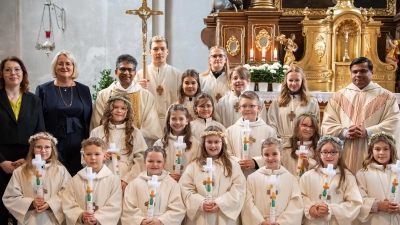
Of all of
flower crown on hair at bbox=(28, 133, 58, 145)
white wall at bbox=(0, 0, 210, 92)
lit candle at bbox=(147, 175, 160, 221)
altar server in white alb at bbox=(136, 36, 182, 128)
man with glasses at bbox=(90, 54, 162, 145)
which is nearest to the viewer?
lit candle at bbox=(147, 175, 160, 221)

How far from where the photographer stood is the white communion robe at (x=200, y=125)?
682cm

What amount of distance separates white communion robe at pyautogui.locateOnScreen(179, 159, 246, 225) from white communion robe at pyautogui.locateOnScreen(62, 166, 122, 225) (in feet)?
2.20

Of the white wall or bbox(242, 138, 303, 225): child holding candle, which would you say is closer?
bbox(242, 138, 303, 225): child holding candle

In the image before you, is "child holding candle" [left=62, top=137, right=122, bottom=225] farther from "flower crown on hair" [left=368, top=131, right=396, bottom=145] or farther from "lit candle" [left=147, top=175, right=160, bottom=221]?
"flower crown on hair" [left=368, top=131, right=396, bottom=145]

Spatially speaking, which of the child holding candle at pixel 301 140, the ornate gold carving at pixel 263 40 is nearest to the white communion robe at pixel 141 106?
the child holding candle at pixel 301 140

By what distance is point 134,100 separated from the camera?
7.12 meters

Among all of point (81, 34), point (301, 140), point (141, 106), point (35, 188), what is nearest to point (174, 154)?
point (141, 106)

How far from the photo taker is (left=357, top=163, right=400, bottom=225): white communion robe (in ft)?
19.9

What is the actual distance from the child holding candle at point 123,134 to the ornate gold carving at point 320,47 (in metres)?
4.90

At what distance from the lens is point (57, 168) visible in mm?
6168

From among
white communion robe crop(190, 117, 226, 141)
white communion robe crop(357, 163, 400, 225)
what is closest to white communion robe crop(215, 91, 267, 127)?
white communion robe crop(190, 117, 226, 141)

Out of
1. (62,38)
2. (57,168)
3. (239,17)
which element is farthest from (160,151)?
(62,38)

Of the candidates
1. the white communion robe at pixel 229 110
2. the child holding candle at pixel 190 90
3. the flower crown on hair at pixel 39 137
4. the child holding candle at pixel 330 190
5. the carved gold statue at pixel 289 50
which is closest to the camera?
the child holding candle at pixel 330 190

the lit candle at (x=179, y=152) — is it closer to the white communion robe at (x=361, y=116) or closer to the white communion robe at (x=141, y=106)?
the white communion robe at (x=141, y=106)
